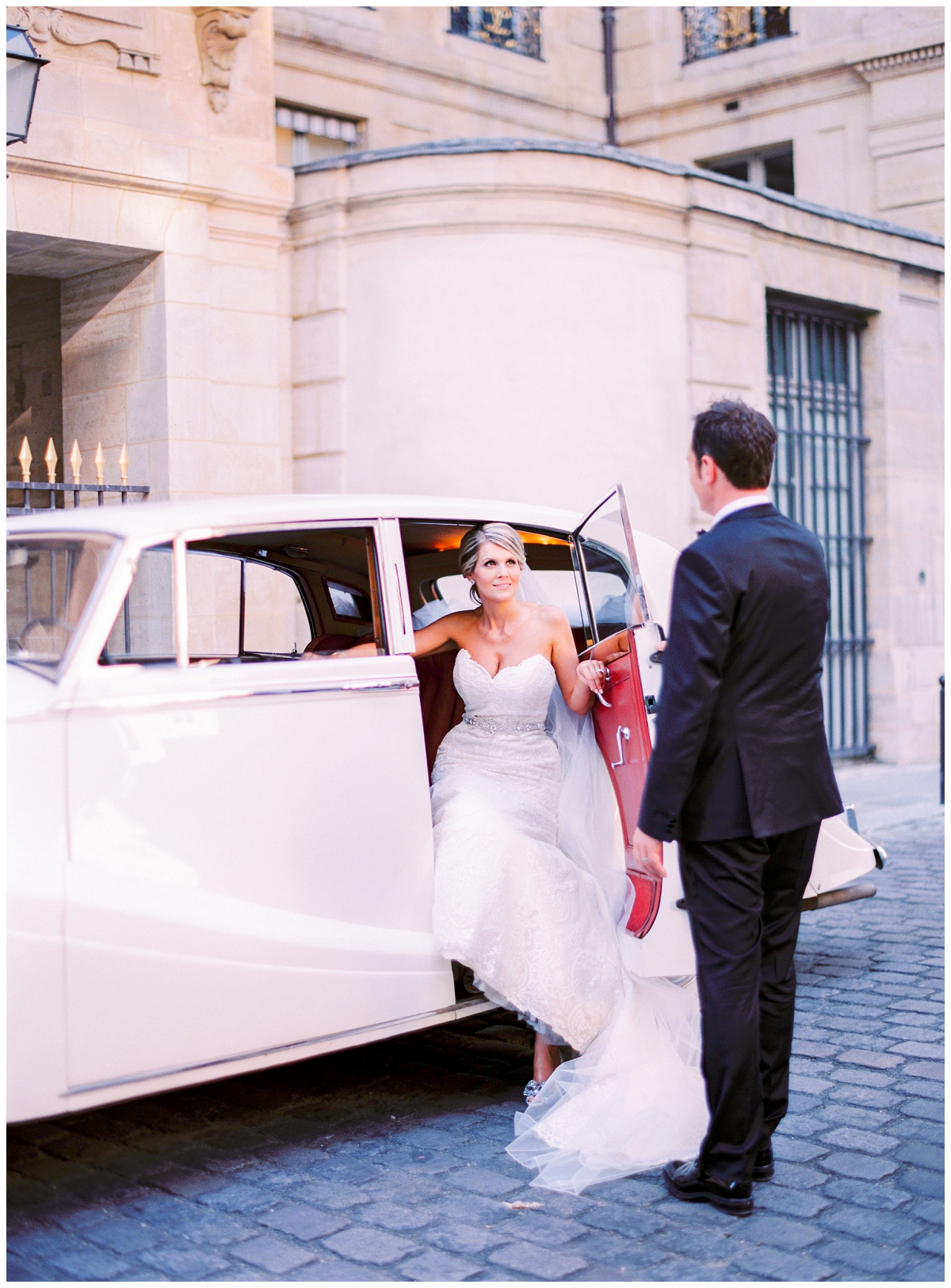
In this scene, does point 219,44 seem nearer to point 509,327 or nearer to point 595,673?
point 509,327

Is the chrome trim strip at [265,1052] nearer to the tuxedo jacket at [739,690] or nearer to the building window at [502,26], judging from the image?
the tuxedo jacket at [739,690]

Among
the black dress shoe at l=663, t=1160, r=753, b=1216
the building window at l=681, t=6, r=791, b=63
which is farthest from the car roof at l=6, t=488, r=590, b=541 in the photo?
the building window at l=681, t=6, r=791, b=63

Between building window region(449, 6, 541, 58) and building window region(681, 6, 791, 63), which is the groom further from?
building window region(681, 6, 791, 63)

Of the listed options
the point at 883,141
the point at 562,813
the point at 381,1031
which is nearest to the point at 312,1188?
the point at 381,1031

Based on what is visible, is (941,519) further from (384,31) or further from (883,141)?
(384,31)

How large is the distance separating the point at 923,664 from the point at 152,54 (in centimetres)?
886

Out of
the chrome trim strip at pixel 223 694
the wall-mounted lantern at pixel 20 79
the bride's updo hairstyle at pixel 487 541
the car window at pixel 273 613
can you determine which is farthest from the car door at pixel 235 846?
the wall-mounted lantern at pixel 20 79

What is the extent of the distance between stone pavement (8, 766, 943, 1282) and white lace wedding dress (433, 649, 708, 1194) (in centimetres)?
17

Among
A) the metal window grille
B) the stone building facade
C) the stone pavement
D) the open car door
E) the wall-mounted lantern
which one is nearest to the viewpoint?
the stone pavement

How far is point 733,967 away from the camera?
11.3 feet

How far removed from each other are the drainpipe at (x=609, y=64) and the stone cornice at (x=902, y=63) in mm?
2987

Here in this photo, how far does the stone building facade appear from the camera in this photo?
9.00m

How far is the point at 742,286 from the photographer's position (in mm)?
11203

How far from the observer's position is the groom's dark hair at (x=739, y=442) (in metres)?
3.49
